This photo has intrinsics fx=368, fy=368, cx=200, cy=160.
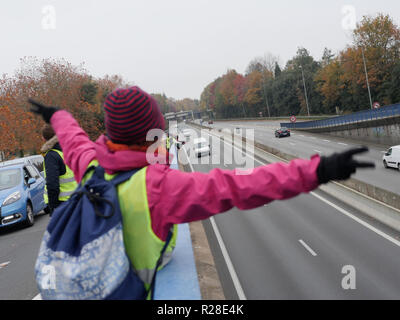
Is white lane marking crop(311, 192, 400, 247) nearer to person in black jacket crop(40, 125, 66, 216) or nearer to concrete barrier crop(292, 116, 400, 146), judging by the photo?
person in black jacket crop(40, 125, 66, 216)

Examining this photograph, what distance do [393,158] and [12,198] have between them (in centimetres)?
2393

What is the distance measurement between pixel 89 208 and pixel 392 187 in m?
23.2

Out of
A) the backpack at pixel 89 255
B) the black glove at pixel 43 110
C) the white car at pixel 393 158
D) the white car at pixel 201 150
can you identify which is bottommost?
the white car at pixel 393 158

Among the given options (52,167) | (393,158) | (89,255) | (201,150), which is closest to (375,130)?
(393,158)

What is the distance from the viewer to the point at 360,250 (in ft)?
43.2

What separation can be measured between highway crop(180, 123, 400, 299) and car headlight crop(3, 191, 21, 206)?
268 inches

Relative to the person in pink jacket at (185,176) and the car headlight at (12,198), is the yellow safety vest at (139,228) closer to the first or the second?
the person in pink jacket at (185,176)

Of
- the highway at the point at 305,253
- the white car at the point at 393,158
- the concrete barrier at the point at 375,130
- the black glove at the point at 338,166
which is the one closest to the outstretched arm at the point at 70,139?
the black glove at the point at 338,166

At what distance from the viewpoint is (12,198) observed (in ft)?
36.1

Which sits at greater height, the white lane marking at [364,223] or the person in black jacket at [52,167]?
the person in black jacket at [52,167]

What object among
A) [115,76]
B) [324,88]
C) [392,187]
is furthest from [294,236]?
[115,76]

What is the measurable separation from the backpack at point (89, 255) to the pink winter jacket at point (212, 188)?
0.17 metres

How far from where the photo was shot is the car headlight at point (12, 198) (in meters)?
10.8
